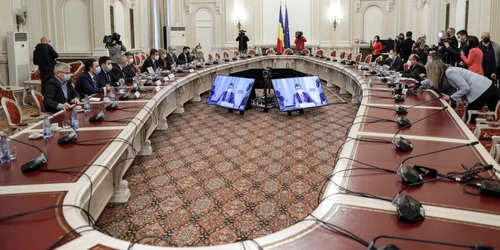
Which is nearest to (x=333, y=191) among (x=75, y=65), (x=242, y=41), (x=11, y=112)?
(x=11, y=112)

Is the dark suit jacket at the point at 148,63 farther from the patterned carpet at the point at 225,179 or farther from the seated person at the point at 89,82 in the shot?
the seated person at the point at 89,82

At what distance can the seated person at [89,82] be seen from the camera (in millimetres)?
5719

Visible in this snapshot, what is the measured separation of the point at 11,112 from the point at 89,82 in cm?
110

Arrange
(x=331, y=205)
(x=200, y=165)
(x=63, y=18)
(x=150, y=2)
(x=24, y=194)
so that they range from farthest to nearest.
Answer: (x=150, y=2) < (x=63, y=18) < (x=200, y=165) < (x=24, y=194) < (x=331, y=205)

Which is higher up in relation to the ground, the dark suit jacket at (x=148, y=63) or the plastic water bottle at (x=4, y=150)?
the dark suit jacket at (x=148, y=63)

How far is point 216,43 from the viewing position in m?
16.7

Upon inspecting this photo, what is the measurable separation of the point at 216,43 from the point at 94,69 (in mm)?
11052

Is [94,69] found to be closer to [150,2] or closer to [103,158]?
[103,158]


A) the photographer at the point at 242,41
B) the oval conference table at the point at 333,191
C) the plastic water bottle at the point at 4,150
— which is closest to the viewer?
the oval conference table at the point at 333,191

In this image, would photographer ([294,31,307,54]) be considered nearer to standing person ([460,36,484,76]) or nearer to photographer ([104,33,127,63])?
photographer ([104,33,127,63])

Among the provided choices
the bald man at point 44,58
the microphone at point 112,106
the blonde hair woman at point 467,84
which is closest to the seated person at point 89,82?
the microphone at point 112,106

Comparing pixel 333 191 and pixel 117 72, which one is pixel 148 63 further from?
pixel 333 191

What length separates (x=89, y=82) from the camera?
18.9 feet

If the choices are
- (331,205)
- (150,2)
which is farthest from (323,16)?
(331,205)
